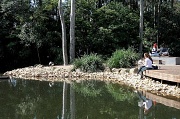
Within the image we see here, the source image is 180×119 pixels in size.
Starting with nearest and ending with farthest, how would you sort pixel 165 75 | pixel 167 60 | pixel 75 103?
pixel 75 103 < pixel 165 75 < pixel 167 60

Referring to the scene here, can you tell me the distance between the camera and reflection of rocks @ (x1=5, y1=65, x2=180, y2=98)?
11430 millimetres

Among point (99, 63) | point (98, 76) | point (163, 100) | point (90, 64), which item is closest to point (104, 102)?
point (163, 100)

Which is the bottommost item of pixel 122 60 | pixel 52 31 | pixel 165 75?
pixel 165 75

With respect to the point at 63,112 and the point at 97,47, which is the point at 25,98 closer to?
the point at 63,112

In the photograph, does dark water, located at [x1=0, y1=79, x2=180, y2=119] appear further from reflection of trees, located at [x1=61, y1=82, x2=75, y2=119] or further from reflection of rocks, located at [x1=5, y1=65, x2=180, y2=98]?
reflection of rocks, located at [x1=5, y1=65, x2=180, y2=98]

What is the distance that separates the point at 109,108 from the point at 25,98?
3116 mm

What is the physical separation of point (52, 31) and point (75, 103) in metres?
13.1

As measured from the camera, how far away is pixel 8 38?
70.6 ft

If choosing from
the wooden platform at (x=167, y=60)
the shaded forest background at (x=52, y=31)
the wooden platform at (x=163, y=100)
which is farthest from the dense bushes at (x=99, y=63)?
the wooden platform at (x=163, y=100)

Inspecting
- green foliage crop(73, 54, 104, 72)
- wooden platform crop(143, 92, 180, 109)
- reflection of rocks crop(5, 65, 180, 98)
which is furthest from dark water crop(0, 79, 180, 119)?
green foliage crop(73, 54, 104, 72)

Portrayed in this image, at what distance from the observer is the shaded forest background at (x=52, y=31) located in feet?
68.7

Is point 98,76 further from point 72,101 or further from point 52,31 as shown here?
point 52,31

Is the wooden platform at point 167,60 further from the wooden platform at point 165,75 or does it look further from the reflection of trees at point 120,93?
the reflection of trees at point 120,93

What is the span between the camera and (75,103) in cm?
915
